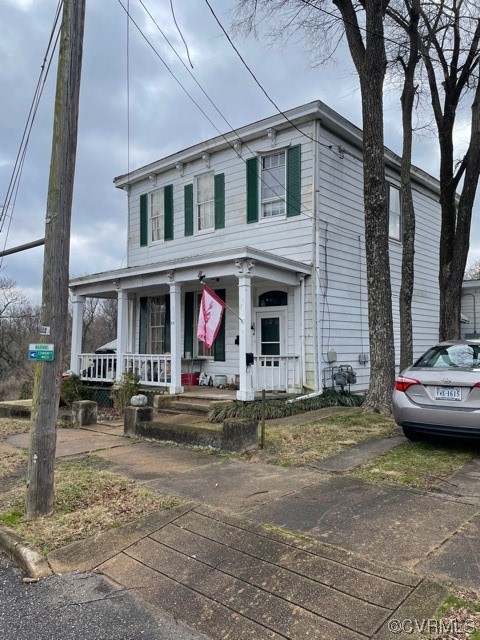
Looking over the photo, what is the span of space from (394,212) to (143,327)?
8111 millimetres

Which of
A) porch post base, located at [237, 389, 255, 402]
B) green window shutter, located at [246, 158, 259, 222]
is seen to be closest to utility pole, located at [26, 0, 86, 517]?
porch post base, located at [237, 389, 255, 402]

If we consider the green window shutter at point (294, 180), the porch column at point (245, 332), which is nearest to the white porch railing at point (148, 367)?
the porch column at point (245, 332)

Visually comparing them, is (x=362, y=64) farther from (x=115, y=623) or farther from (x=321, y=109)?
(x=115, y=623)

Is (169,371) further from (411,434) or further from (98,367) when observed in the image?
(411,434)

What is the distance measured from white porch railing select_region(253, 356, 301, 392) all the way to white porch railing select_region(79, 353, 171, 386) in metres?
2.27

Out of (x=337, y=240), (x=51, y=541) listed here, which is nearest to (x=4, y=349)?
(x=337, y=240)

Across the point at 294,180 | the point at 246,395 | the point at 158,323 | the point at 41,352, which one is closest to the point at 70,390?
the point at 158,323

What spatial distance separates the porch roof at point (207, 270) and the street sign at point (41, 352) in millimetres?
5773

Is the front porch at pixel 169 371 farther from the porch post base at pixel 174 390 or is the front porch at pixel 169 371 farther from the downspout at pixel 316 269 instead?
the downspout at pixel 316 269

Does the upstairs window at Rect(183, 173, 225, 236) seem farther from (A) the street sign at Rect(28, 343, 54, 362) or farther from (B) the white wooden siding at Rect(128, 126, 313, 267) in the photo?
(A) the street sign at Rect(28, 343, 54, 362)

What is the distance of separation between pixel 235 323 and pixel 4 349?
83.7 ft

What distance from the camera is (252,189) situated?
12.4m

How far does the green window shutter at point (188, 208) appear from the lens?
45.6ft

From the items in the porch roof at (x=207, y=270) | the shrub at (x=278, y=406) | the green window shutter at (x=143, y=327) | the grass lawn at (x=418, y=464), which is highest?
the porch roof at (x=207, y=270)
